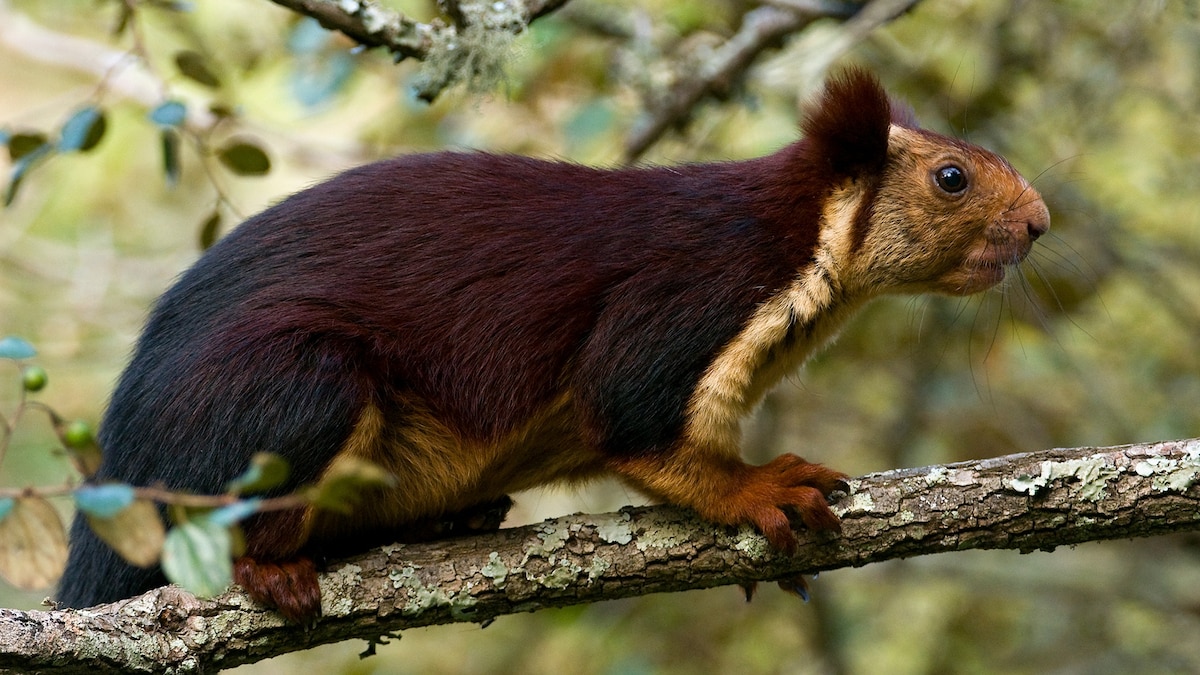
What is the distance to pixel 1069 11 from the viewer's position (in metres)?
6.66

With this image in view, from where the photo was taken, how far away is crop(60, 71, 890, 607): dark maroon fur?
3.68 m

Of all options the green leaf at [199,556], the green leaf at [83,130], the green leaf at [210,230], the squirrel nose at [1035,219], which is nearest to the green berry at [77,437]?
the green leaf at [199,556]

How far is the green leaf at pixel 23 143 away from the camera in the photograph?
4.41 metres

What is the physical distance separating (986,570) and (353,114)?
19.2ft

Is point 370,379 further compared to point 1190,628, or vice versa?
point 1190,628

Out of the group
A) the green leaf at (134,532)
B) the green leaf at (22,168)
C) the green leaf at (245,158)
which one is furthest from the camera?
Answer: the green leaf at (245,158)

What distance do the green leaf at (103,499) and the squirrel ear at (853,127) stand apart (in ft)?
9.10

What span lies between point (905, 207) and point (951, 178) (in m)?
0.19

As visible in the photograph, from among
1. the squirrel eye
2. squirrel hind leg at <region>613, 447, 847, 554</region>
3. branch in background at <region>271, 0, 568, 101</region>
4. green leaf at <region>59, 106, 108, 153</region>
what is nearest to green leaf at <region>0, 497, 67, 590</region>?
squirrel hind leg at <region>613, 447, 847, 554</region>

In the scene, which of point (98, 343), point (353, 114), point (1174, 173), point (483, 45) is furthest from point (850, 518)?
point (353, 114)

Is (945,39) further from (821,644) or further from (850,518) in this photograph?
(850,518)

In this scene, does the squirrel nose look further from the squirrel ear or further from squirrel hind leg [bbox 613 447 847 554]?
squirrel hind leg [bbox 613 447 847 554]

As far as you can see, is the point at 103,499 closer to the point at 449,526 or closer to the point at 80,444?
the point at 80,444

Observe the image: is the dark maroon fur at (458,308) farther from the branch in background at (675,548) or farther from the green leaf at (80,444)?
the green leaf at (80,444)
